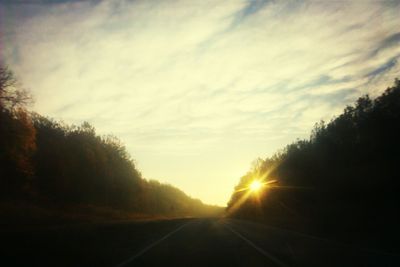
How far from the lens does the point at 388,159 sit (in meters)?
51.6

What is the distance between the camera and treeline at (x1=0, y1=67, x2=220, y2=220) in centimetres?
4818

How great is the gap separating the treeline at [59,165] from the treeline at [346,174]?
31275mm

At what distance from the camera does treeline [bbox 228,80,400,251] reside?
47656 mm

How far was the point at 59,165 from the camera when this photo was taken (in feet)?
242

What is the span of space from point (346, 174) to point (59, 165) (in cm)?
4694

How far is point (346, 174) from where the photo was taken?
5866 cm

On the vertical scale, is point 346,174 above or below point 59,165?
below

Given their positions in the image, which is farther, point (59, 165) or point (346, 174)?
point (59, 165)

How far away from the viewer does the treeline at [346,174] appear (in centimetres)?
4766

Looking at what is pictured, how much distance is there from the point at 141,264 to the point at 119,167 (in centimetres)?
8937

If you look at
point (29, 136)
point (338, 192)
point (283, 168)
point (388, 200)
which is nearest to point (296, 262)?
point (388, 200)

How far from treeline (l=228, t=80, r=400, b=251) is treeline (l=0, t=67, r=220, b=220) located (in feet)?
103

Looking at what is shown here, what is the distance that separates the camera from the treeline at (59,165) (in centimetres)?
4818

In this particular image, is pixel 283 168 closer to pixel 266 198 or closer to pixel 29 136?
pixel 266 198
